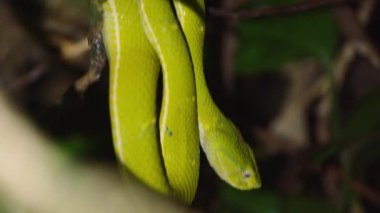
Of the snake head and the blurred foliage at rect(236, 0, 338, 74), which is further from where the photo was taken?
the blurred foliage at rect(236, 0, 338, 74)

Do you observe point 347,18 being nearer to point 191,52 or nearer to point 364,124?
point 364,124

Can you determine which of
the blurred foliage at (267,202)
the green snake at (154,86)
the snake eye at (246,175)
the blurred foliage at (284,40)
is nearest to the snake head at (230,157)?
the snake eye at (246,175)

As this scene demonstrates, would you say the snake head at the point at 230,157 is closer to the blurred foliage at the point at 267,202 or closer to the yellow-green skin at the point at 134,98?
the yellow-green skin at the point at 134,98

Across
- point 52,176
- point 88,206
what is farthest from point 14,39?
point 88,206

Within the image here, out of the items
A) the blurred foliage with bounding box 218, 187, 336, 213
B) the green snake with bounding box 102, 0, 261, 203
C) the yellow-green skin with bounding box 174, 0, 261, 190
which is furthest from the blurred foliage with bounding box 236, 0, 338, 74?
the green snake with bounding box 102, 0, 261, 203

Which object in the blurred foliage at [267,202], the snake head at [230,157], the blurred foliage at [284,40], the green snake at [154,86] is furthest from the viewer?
the blurred foliage at [284,40]

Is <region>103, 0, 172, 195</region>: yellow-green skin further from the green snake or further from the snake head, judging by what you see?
the snake head

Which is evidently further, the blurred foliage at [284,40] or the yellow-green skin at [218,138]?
the blurred foliage at [284,40]
